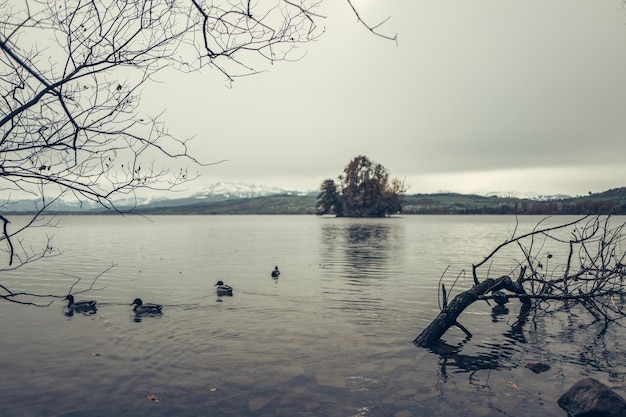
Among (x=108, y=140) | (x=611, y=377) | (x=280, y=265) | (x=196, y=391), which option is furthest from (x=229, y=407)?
(x=280, y=265)

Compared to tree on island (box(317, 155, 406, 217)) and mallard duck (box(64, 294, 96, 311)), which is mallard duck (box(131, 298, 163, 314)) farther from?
tree on island (box(317, 155, 406, 217))

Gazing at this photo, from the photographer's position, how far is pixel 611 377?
11047 mm

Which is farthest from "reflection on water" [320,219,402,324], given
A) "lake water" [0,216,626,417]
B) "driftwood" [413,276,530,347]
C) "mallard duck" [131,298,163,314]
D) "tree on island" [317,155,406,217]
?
"tree on island" [317,155,406,217]

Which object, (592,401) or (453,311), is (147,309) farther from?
Result: (592,401)

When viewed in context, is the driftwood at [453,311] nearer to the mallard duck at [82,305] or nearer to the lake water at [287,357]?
the lake water at [287,357]

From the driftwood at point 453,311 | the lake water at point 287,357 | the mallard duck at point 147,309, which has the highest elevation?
the driftwood at point 453,311

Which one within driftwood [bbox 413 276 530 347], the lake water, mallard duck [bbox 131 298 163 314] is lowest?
the lake water

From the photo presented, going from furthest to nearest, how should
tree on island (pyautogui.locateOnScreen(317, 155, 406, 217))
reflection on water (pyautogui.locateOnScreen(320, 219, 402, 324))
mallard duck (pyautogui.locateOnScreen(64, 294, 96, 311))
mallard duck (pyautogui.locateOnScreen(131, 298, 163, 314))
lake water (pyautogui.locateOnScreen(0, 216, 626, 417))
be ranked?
tree on island (pyautogui.locateOnScreen(317, 155, 406, 217))
reflection on water (pyautogui.locateOnScreen(320, 219, 402, 324))
mallard duck (pyautogui.locateOnScreen(64, 294, 96, 311))
mallard duck (pyautogui.locateOnScreen(131, 298, 163, 314))
lake water (pyautogui.locateOnScreen(0, 216, 626, 417))

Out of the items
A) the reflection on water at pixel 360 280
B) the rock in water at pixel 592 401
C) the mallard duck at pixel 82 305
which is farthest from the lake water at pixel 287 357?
the mallard duck at pixel 82 305

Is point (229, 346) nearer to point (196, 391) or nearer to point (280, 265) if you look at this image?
point (196, 391)

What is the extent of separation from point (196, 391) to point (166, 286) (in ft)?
54.8

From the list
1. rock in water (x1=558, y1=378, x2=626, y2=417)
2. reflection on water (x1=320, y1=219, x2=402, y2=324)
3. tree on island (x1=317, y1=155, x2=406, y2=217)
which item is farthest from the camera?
tree on island (x1=317, y1=155, x2=406, y2=217)

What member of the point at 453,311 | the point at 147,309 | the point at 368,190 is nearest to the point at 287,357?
the point at 453,311

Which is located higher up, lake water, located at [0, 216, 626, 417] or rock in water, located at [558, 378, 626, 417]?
rock in water, located at [558, 378, 626, 417]
